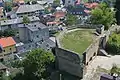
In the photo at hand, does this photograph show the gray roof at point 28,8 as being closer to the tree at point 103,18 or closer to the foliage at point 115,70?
the tree at point 103,18

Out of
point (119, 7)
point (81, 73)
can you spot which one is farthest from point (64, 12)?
point (81, 73)

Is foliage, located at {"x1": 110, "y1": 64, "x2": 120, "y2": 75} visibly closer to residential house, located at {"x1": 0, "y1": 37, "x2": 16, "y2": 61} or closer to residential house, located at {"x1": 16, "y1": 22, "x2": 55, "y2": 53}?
residential house, located at {"x1": 16, "y1": 22, "x2": 55, "y2": 53}

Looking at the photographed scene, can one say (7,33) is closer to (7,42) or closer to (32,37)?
(32,37)

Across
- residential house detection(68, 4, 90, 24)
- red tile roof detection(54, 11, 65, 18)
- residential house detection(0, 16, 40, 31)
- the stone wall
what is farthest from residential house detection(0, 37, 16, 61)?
A: residential house detection(68, 4, 90, 24)

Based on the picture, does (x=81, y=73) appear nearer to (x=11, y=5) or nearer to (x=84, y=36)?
(x=84, y=36)

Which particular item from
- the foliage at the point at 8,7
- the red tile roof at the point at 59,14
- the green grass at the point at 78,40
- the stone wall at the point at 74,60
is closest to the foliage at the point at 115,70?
the stone wall at the point at 74,60
